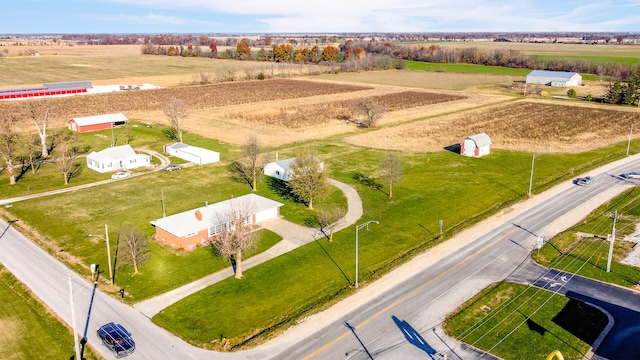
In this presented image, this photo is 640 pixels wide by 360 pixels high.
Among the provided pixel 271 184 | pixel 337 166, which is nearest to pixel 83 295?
pixel 271 184

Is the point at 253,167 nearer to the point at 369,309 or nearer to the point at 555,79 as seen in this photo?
the point at 369,309

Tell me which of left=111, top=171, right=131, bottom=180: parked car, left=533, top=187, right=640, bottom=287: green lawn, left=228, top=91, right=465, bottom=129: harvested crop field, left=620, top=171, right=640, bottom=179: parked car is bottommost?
left=533, top=187, right=640, bottom=287: green lawn

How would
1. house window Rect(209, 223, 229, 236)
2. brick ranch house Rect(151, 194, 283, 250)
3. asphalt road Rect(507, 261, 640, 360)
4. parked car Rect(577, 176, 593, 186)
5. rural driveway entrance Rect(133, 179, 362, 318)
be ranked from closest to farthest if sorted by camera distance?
asphalt road Rect(507, 261, 640, 360) → rural driveway entrance Rect(133, 179, 362, 318) → brick ranch house Rect(151, 194, 283, 250) → house window Rect(209, 223, 229, 236) → parked car Rect(577, 176, 593, 186)

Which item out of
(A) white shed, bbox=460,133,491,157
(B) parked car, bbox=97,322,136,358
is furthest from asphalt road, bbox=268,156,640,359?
(A) white shed, bbox=460,133,491,157

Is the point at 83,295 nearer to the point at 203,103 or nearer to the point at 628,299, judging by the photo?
the point at 628,299

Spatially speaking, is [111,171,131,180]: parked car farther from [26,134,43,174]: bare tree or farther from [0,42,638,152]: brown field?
[0,42,638,152]: brown field

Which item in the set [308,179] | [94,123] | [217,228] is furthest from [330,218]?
[94,123]

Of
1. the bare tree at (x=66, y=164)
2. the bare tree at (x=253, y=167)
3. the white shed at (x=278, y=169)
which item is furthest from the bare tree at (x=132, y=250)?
A: the bare tree at (x=66, y=164)
